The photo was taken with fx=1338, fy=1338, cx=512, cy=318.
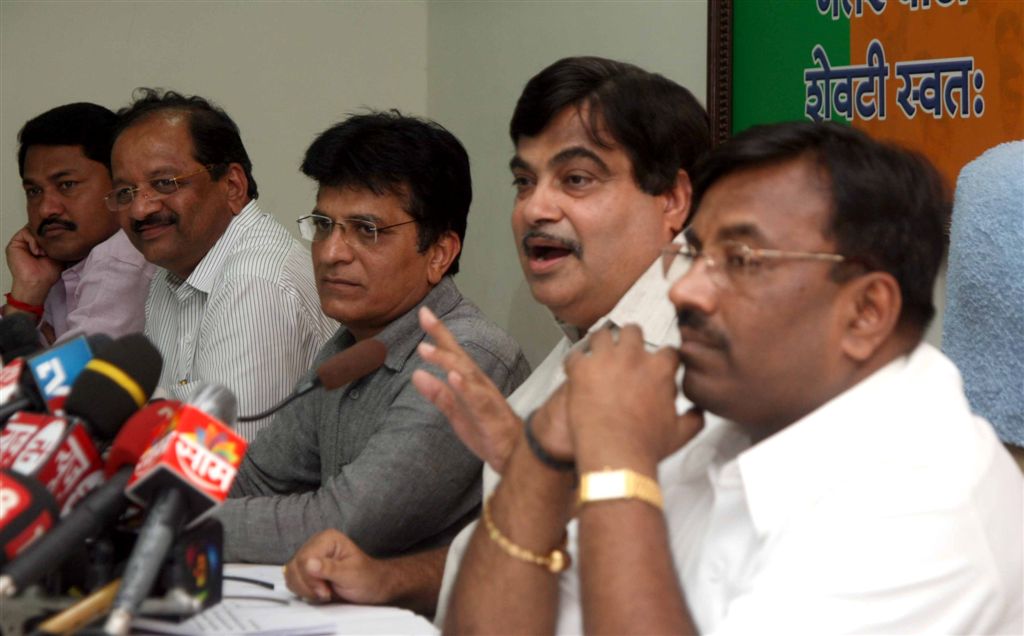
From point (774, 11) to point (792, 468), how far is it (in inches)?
67.4

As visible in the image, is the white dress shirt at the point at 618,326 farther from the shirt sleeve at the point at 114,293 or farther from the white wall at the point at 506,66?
the shirt sleeve at the point at 114,293

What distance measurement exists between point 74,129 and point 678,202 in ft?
8.16

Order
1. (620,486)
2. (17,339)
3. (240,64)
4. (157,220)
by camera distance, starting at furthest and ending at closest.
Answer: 1. (240,64)
2. (157,220)
3. (17,339)
4. (620,486)

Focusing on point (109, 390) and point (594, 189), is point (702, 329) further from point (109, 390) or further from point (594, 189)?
point (594, 189)

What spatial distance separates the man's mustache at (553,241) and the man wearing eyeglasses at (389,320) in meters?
0.23

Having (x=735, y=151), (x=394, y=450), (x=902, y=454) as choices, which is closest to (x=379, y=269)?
(x=394, y=450)

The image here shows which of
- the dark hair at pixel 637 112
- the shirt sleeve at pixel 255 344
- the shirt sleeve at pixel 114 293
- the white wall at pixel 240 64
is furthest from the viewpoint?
the white wall at pixel 240 64

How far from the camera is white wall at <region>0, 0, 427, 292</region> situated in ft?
14.1

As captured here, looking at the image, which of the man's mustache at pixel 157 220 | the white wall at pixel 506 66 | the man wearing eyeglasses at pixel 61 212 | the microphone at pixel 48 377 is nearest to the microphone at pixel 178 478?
the microphone at pixel 48 377

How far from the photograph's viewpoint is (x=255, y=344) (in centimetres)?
285

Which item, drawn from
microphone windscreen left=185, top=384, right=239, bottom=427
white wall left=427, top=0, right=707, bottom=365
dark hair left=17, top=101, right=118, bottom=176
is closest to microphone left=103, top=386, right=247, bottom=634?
microphone windscreen left=185, top=384, right=239, bottom=427

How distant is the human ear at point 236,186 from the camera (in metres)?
3.48

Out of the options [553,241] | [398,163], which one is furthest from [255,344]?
[553,241]

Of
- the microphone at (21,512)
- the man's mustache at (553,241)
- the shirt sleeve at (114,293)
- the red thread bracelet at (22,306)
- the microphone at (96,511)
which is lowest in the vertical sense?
the red thread bracelet at (22,306)
